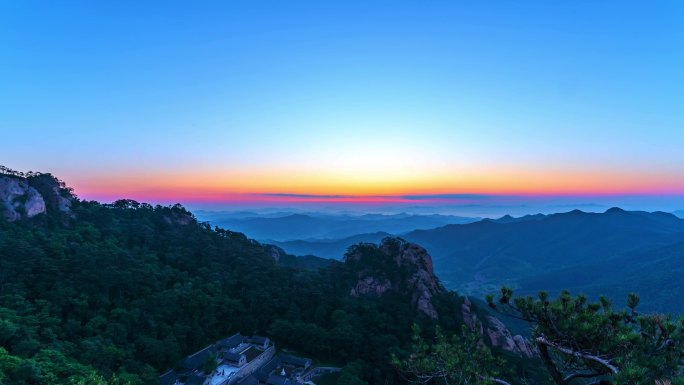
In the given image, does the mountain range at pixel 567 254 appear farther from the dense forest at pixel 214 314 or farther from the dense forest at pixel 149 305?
the dense forest at pixel 149 305

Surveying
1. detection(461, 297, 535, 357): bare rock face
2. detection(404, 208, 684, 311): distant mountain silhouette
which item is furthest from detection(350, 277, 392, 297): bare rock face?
detection(404, 208, 684, 311): distant mountain silhouette

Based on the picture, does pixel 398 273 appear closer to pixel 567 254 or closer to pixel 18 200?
pixel 18 200

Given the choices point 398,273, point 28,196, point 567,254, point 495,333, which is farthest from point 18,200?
point 567,254

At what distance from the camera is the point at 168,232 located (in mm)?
40969

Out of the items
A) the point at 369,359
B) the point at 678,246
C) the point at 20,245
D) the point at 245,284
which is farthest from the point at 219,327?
the point at 678,246

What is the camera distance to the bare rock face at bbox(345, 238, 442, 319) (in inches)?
1405

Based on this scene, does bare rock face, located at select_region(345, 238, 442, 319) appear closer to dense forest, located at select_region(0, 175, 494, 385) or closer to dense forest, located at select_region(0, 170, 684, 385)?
dense forest, located at select_region(0, 170, 684, 385)

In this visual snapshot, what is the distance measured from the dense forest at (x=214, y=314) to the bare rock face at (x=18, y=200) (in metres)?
0.33

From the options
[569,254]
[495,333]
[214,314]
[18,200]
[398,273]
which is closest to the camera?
[214,314]

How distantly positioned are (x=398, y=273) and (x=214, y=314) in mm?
20160

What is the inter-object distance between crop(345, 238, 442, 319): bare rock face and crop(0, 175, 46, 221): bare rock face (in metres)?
33.1

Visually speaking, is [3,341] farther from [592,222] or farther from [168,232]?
[592,222]

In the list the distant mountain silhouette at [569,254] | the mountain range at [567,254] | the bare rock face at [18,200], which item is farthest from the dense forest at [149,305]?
the distant mountain silhouette at [569,254]

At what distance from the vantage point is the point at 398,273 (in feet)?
127
